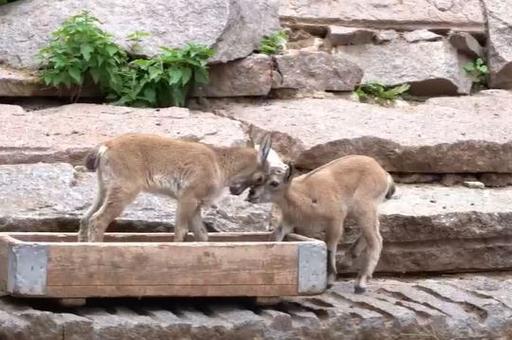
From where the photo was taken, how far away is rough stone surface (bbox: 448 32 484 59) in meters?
12.3

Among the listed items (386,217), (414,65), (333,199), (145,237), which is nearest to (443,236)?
(386,217)

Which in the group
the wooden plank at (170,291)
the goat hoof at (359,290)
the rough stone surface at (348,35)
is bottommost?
the goat hoof at (359,290)

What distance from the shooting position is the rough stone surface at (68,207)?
8.62m

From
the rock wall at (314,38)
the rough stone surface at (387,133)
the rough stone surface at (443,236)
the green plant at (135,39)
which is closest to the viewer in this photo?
the rough stone surface at (443,236)

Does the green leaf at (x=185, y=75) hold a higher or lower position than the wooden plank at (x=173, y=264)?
higher

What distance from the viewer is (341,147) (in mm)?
10016

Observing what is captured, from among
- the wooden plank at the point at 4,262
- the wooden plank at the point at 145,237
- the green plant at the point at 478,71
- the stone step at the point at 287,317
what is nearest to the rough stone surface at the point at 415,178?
the stone step at the point at 287,317

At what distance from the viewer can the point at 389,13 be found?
12.5 m

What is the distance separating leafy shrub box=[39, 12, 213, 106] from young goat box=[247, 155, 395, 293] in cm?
224

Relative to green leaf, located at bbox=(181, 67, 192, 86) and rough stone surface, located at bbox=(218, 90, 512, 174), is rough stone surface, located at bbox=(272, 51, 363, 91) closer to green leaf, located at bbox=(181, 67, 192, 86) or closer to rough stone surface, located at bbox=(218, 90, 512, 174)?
rough stone surface, located at bbox=(218, 90, 512, 174)

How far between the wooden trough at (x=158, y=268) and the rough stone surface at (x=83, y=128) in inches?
55.6

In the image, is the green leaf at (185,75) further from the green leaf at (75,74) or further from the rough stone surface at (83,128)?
the green leaf at (75,74)

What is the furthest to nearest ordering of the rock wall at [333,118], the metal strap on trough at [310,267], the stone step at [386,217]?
the rock wall at [333,118], the stone step at [386,217], the metal strap on trough at [310,267]

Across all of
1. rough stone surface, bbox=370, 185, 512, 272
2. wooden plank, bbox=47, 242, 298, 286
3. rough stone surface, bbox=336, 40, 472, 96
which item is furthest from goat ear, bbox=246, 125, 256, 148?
wooden plank, bbox=47, 242, 298, 286
